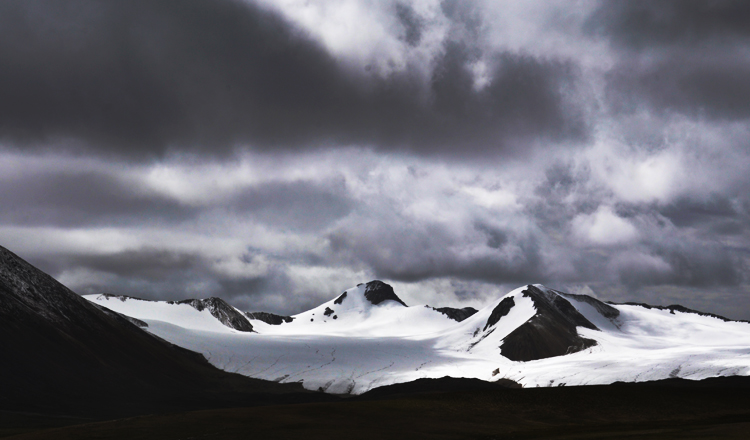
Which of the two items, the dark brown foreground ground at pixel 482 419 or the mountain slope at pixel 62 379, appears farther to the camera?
the mountain slope at pixel 62 379

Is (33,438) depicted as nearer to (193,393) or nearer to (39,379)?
(39,379)

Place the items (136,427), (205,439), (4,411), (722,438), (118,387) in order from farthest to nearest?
(118,387) < (4,411) < (136,427) < (205,439) < (722,438)

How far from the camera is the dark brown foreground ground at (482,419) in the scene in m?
77.9

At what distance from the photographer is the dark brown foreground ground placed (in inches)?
3066

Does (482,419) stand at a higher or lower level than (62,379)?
lower

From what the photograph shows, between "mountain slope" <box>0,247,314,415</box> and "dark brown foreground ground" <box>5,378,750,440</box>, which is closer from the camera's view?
"dark brown foreground ground" <box>5,378,750,440</box>

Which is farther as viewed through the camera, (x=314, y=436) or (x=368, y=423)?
(x=368, y=423)

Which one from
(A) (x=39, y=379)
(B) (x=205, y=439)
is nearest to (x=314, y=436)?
(B) (x=205, y=439)

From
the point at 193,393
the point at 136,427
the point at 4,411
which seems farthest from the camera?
the point at 193,393

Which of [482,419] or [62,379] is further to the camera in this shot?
[62,379]

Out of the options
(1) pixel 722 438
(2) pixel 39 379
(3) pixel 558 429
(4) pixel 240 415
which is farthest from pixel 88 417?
(1) pixel 722 438

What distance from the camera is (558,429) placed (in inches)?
3420

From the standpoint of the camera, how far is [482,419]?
311ft

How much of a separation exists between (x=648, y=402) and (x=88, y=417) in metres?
115
